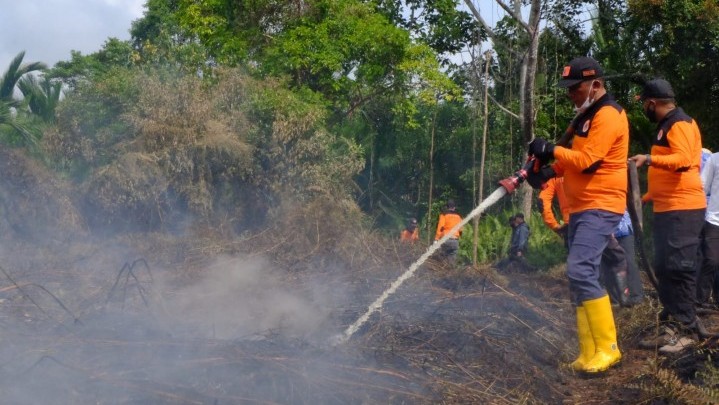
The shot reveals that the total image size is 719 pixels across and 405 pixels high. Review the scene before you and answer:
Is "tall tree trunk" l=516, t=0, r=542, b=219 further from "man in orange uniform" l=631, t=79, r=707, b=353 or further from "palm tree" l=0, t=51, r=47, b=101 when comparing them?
"palm tree" l=0, t=51, r=47, b=101

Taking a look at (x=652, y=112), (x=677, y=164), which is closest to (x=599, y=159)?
(x=677, y=164)

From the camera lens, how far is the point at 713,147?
44.7 feet

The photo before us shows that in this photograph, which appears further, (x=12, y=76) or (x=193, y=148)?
(x=12, y=76)

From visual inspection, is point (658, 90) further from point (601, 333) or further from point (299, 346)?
point (299, 346)

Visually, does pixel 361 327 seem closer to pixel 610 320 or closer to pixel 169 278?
pixel 610 320

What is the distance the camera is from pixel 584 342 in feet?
15.9

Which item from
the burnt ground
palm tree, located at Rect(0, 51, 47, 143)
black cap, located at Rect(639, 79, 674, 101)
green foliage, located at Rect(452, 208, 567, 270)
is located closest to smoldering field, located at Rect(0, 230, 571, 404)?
the burnt ground

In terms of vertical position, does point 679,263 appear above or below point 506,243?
above

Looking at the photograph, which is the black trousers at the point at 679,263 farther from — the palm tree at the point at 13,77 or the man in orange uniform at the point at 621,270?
the palm tree at the point at 13,77

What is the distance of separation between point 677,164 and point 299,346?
285 cm

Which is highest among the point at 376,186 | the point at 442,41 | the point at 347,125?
the point at 442,41

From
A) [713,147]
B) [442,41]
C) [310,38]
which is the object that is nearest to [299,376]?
[713,147]

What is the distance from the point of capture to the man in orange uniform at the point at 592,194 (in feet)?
15.6

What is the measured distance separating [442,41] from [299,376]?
619 inches
